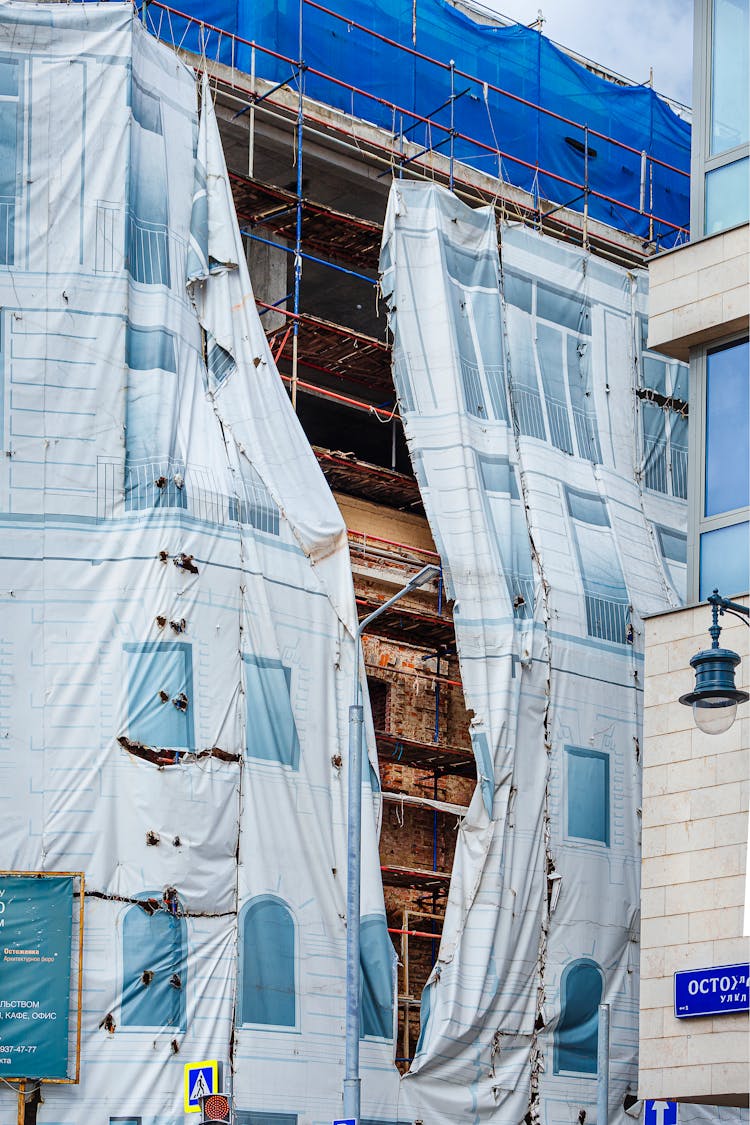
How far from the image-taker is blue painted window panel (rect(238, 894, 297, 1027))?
913 inches

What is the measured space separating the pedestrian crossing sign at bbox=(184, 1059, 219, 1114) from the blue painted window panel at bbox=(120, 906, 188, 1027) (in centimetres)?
54

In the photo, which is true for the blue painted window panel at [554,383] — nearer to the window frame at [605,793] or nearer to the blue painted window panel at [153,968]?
the window frame at [605,793]

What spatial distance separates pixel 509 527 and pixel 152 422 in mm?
6327

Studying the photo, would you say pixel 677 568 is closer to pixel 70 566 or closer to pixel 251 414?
pixel 251 414

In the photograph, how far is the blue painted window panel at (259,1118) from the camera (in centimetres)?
2273

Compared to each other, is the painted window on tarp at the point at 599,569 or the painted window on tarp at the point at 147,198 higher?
the painted window on tarp at the point at 147,198

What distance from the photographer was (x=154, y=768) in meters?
23.0

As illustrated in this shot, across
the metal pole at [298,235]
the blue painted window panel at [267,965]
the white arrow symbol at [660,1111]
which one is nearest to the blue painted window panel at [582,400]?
the metal pole at [298,235]

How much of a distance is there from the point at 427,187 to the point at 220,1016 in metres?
13.1

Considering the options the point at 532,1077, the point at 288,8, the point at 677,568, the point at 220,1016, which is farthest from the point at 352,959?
the point at 288,8

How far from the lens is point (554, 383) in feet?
99.8

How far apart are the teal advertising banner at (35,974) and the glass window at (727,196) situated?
1071cm

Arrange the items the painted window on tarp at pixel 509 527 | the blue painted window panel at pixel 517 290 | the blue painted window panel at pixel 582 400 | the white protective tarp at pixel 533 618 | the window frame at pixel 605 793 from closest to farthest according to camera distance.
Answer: the white protective tarp at pixel 533 618 → the window frame at pixel 605 793 → the painted window on tarp at pixel 509 527 → the blue painted window panel at pixel 517 290 → the blue painted window panel at pixel 582 400

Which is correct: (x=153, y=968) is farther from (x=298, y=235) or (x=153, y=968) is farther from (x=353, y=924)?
(x=298, y=235)
